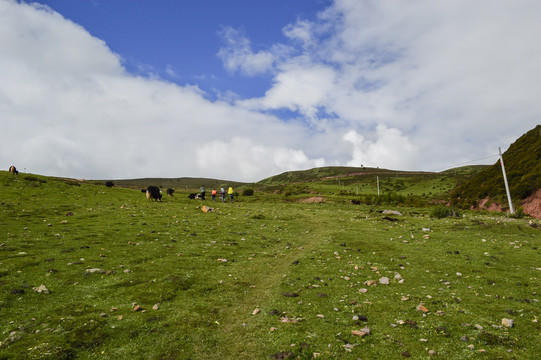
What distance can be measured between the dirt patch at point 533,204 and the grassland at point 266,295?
2631cm

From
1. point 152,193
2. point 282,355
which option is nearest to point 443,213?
point 282,355

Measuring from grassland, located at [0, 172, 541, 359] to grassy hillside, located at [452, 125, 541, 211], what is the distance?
30607mm

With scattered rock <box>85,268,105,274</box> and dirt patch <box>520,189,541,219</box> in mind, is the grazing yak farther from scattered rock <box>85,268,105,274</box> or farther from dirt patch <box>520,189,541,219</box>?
dirt patch <box>520,189,541,219</box>

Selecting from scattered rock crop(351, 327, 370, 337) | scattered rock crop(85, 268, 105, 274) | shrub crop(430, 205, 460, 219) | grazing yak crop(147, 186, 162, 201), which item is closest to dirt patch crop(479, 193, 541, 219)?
shrub crop(430, 205, 460, 219)

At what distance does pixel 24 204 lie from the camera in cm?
2769

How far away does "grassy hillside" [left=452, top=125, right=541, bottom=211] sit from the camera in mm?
41825

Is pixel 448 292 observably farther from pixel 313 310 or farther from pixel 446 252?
pixel 446 252

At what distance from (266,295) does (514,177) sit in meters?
57.1

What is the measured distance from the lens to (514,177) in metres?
46.7

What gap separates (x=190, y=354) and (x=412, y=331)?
223 inches

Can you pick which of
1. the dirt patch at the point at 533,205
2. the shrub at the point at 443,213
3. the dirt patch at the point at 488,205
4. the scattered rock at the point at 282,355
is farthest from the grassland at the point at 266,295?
the dirt patch at the point at 488,205

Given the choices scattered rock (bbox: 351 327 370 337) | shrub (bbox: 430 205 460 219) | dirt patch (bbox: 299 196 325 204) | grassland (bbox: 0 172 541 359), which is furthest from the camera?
dirt patch (bbox: 299 196 325 204)

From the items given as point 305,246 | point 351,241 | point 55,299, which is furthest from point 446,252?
point 55,299

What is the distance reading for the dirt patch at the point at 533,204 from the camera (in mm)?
38050
